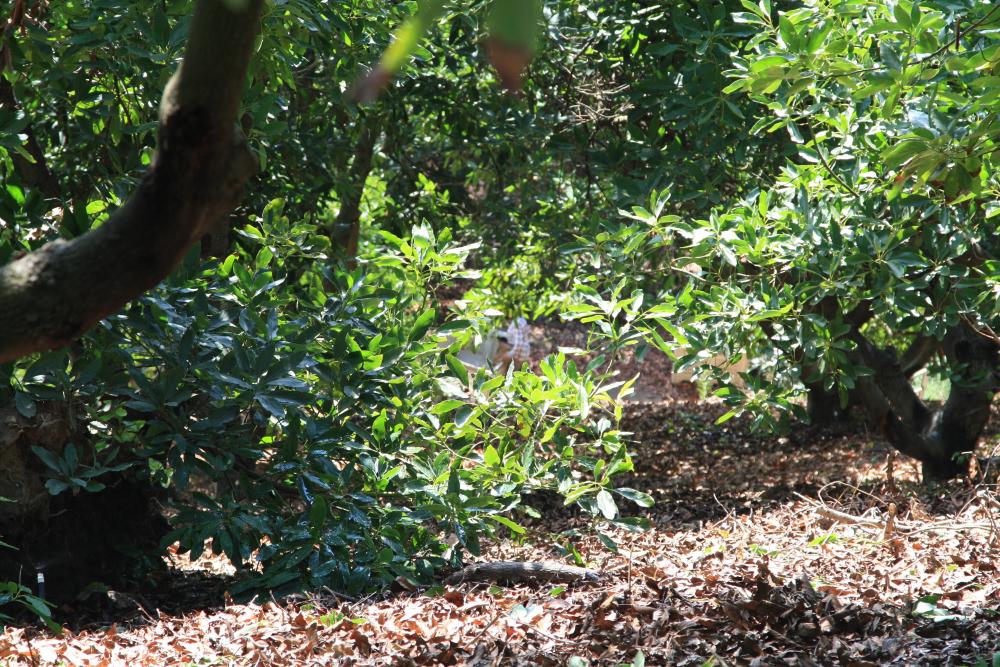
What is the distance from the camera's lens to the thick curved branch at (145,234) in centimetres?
153

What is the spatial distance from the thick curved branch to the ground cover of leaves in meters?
1.72

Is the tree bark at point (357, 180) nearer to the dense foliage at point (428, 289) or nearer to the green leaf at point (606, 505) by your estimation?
the dense foliage at point (428, 289)

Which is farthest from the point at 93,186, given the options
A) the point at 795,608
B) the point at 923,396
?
the point at 923,396

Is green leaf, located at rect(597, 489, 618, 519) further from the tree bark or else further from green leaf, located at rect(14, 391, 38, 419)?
the tree bark

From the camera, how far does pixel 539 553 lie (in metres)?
5.13

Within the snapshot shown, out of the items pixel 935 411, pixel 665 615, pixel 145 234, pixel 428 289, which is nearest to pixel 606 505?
pixel 665 615

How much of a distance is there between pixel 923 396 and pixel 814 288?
7.65m

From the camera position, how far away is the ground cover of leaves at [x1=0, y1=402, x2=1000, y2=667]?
2.79m

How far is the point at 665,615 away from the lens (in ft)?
9.76

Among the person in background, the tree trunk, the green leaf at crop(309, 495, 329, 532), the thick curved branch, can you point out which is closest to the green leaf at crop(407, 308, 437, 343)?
the green leaf at crop(309, 495, 329, 532)

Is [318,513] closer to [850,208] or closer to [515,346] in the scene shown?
[850,208]

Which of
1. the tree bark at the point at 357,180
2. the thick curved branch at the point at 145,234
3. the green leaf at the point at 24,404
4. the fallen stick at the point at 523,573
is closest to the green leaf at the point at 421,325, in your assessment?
the fallen stick at the point at 523,573

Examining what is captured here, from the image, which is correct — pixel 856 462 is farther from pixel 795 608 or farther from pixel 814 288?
pixel 795 608

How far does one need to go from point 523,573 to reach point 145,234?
2.60 m
